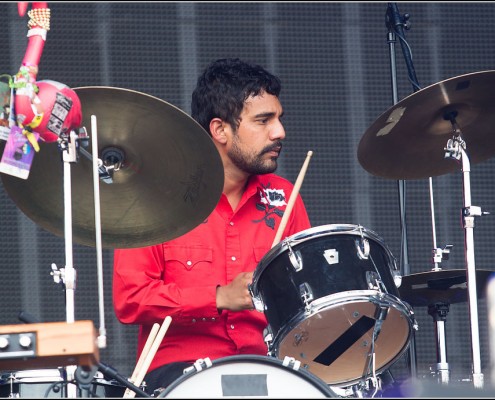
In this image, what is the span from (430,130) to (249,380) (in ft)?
4.12

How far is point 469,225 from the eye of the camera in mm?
3234

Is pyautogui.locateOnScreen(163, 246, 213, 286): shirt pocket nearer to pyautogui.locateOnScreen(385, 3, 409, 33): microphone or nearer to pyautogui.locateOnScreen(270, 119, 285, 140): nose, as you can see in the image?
pyautogui.locateOnScreen(270, 119, 285, 140): nose

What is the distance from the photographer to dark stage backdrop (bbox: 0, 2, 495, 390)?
457cm

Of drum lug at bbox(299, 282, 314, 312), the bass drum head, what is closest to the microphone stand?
the bass drum head

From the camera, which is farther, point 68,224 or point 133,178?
point 133,178

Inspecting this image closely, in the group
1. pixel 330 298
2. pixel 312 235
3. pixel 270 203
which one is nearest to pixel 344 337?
pixel 330 298

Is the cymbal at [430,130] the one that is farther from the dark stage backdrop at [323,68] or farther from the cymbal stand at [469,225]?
the dark stage backdrop at [323,68]

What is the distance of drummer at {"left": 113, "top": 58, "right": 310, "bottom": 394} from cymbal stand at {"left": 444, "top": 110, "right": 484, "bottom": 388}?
→ 0.56 meters

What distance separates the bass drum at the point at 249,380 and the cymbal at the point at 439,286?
106cm

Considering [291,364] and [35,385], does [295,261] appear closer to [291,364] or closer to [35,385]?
[291,364]

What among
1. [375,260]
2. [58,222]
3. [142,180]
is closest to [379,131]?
[375,260]

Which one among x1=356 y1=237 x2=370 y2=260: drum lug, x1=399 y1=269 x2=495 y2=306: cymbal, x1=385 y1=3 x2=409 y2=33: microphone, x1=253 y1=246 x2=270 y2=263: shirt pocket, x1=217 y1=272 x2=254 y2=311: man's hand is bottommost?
x1=217 y1=272 x2=254 y2=311: man's hand

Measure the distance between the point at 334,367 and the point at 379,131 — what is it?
0.76m

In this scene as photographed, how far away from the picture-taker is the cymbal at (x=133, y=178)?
2.77 m
